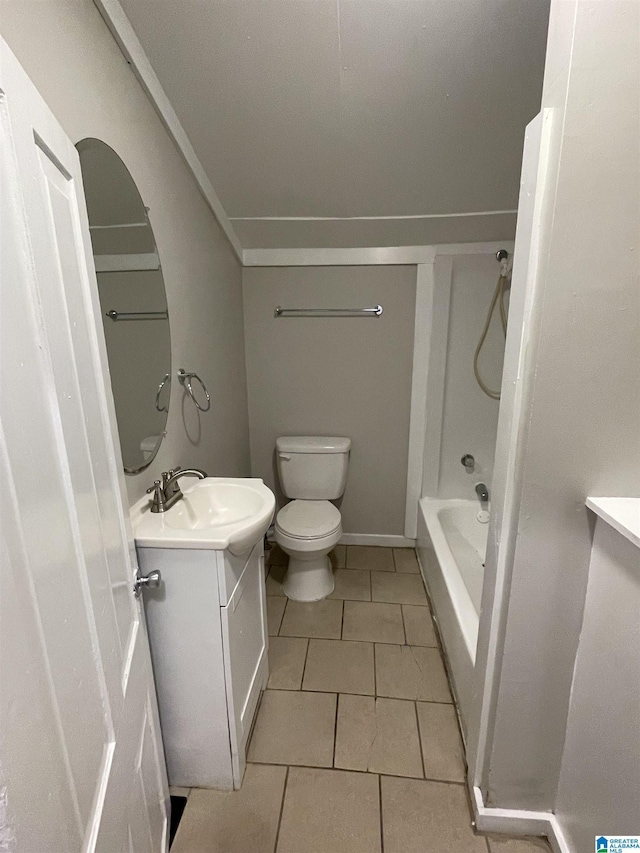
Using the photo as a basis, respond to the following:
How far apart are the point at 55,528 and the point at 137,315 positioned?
2.57 feet

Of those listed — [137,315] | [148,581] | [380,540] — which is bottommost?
[380,540]

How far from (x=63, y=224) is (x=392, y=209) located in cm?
156

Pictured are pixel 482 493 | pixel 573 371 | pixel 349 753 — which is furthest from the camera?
pixel 482 493

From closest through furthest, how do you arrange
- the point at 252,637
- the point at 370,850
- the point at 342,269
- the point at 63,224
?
the point at 63,224, the point at 370,850, the point at 252,637, the point at 342,269

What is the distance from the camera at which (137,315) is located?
116 cm

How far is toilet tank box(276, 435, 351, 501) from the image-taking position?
2.34 metres

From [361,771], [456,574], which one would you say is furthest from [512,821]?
[456,574]

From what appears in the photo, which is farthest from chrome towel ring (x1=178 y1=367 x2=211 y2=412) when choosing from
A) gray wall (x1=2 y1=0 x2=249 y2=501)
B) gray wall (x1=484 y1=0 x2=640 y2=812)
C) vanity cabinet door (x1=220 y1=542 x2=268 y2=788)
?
gray wall (x1=484 y1=0 x2=640 y2=812)

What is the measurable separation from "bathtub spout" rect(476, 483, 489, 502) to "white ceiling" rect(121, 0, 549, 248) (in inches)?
56.5

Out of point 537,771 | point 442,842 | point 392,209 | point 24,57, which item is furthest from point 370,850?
point 392,209

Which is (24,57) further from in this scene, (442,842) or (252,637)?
(442,842)

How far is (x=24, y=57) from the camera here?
2.43ft

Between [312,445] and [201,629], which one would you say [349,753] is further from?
[312,445]

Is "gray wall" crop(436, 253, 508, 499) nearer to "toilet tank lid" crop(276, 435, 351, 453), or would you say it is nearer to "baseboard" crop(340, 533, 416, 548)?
"baseboard" crop(340, 533, 416, 548)
